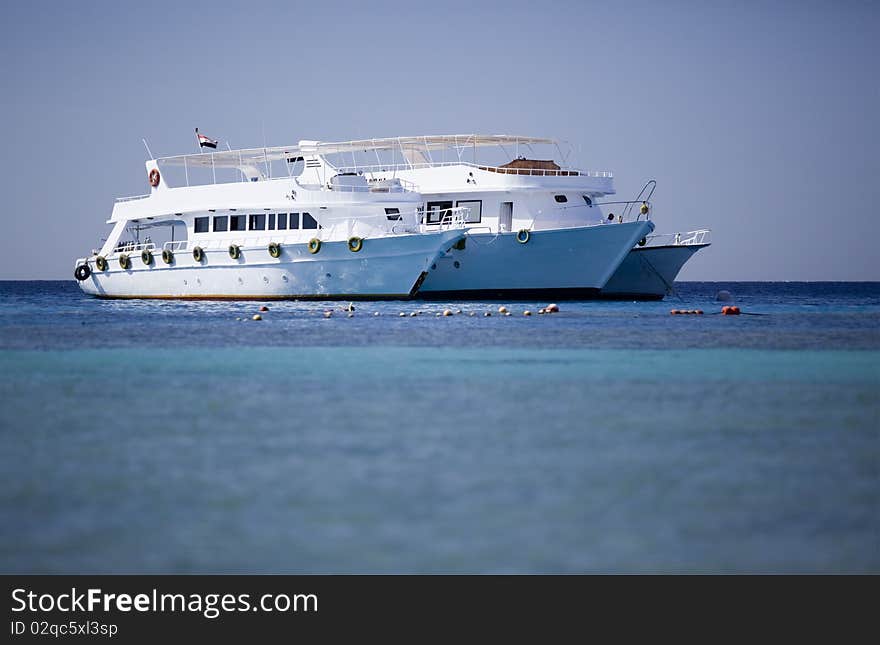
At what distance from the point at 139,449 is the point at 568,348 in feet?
42.7

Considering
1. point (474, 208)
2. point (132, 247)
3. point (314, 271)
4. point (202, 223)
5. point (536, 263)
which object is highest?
point (132, 247)

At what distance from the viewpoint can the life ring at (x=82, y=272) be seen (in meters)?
52.0

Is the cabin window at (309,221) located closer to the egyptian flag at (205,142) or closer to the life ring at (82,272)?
the egyptian flag at (205,142)

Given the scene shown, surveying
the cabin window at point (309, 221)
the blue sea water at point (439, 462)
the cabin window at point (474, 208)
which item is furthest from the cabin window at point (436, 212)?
the blue sea water at point (439, 462)

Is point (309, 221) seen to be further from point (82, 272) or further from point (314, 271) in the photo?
point (82, 272)

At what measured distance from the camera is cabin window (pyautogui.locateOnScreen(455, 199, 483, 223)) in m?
A: 44.4

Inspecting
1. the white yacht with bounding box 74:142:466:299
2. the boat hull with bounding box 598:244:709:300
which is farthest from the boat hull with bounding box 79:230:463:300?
the boat hull with bounding box 598:244:709:300

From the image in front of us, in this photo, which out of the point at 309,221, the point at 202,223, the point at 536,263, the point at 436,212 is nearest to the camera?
the point at 309,221

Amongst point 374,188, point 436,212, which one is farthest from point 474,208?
point 374,188

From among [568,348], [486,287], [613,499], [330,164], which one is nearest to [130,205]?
[330,164]

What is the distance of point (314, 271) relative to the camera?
4191 centimetres

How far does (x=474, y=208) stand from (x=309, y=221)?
662 cm
